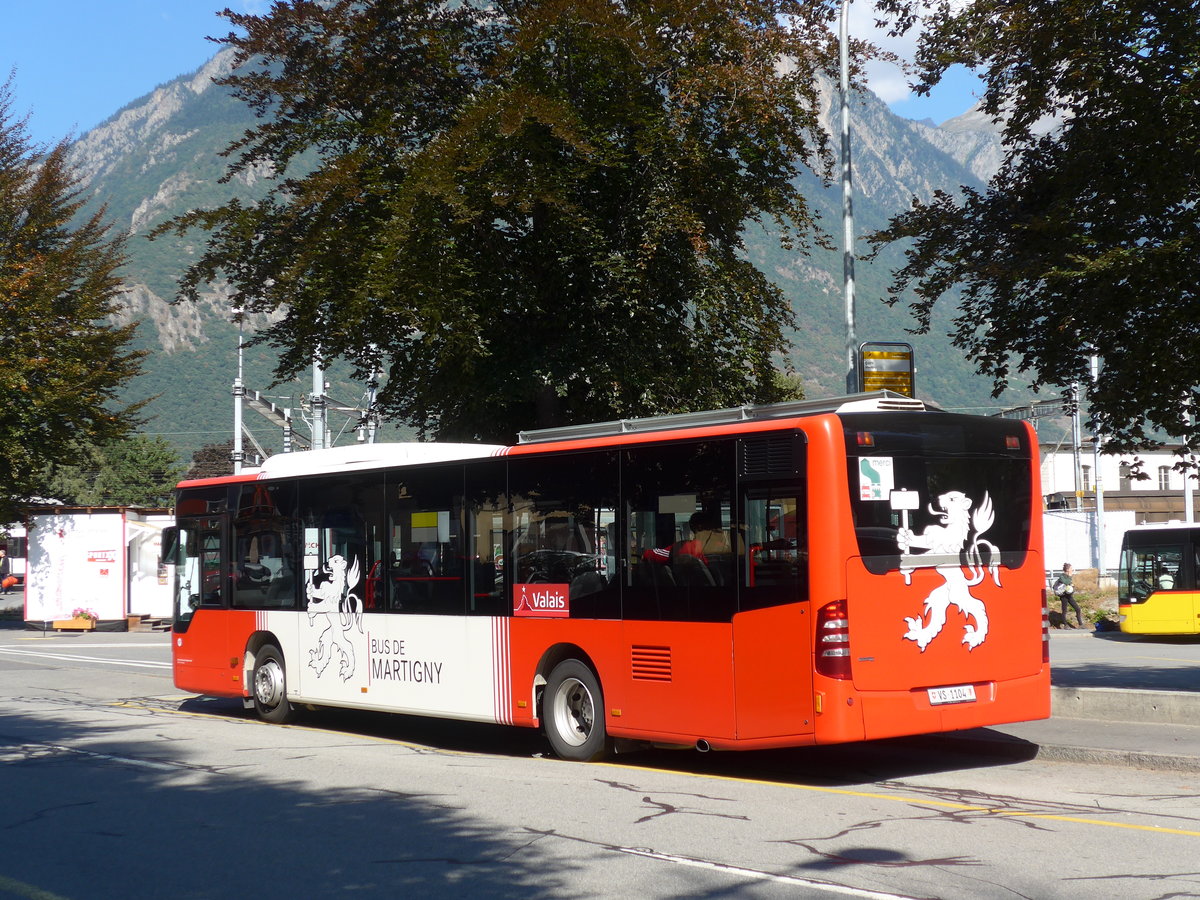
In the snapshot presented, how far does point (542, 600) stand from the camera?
1249 cm

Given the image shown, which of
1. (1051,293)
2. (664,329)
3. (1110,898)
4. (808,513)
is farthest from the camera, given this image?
(664,329)

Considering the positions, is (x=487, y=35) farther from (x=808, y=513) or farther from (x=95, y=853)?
(x=95, y=853)

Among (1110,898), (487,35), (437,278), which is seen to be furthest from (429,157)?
(1110,898)

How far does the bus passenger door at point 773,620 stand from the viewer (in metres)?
10.0

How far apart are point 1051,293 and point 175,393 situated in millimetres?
151850

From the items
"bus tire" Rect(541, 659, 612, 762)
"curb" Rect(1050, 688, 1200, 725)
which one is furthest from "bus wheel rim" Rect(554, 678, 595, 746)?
"curb" Rect(1050, 688, 1200, 725)

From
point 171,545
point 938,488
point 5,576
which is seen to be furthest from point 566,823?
point 5,576

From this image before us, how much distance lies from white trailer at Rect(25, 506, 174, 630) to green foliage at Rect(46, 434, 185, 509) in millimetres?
61002

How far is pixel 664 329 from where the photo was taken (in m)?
19.9

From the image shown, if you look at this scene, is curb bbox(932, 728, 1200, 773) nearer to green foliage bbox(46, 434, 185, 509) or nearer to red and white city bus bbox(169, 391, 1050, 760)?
red and white city bus bbox(169, 391, 1050, 760)

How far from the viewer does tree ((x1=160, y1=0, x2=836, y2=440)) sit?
17500mm

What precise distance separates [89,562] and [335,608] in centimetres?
2756

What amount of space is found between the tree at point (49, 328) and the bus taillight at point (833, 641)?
104ft

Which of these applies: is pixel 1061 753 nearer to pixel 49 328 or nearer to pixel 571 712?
A: pixel 571 712
